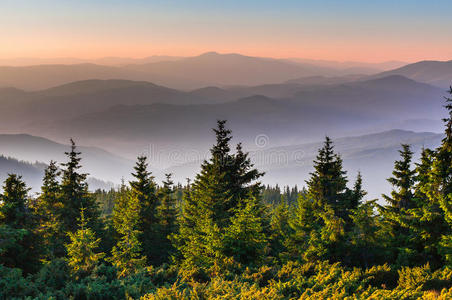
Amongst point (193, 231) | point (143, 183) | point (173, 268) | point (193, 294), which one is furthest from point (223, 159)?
point (193, 294)

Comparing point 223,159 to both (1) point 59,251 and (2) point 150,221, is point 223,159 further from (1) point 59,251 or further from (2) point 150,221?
(1) point 59,251

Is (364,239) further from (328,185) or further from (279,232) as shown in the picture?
(279,232)

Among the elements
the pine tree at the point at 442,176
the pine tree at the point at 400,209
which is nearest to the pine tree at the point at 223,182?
the pine tree at the point at 400,209

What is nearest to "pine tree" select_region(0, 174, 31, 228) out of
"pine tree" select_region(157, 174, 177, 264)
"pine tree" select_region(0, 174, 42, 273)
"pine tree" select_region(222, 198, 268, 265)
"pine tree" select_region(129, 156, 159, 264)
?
"pine tree" select_region(0, 174, 42, 273)

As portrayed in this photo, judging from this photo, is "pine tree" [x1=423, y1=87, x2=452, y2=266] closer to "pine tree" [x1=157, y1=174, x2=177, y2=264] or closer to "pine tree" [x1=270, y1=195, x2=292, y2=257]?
"pine tree" [x1=270, y1=195, x2=292, y2=257]

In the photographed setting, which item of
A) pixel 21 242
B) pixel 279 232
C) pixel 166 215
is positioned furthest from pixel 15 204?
pixel 279 232

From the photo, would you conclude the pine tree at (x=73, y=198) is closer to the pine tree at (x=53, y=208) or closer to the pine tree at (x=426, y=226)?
the pine tree at (x=53, y=208)

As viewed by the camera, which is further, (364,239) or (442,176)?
(364,239)
